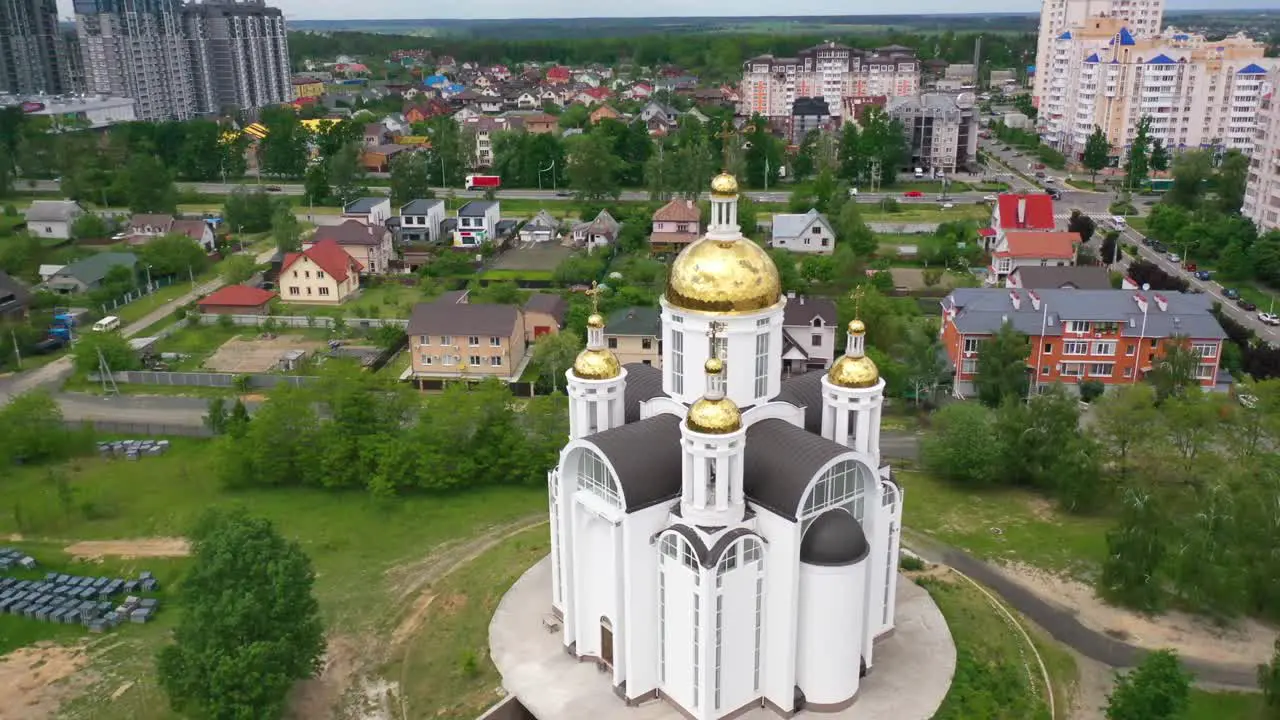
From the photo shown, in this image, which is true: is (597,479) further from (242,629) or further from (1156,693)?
(1156,693)

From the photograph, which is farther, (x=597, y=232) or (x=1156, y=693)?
(x=597, y=232)

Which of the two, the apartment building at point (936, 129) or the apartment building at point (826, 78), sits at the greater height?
the apartment building at point (826, 78)

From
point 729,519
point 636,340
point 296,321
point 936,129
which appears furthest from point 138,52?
point 729,519

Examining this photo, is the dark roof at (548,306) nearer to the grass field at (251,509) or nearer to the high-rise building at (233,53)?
the grass field at (251,509)

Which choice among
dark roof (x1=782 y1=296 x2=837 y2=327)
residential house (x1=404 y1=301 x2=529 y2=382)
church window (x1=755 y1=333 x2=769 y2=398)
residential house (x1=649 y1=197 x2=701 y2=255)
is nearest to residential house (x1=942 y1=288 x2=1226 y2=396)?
dark roof (x1=782 y1=296 x2=837 y2=327)

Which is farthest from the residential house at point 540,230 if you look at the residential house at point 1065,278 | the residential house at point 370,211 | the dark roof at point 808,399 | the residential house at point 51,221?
the dark roof at point 808,399

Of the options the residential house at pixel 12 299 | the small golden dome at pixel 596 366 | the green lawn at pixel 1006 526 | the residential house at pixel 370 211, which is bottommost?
the green lawn at pixel 1006 526
